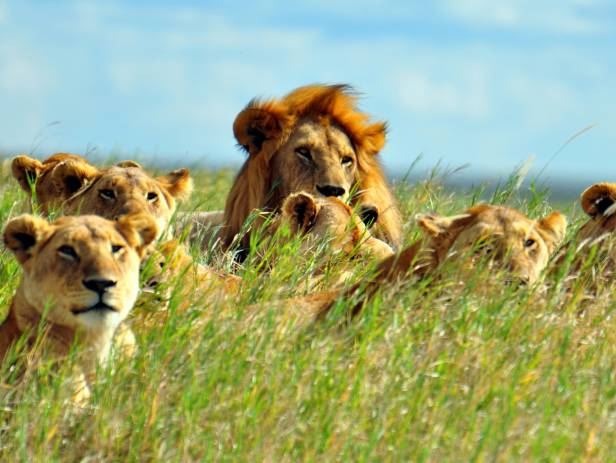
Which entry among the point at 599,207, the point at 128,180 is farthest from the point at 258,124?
the point at 599,207

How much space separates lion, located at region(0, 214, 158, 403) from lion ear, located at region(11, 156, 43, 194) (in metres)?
2.29

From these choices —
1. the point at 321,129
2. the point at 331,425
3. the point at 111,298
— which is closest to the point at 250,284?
the point at 111,298

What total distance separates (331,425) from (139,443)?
0.58 meters

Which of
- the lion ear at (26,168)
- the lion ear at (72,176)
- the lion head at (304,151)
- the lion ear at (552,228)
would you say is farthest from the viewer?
the lion head at (304,151)

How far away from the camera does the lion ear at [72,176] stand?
6395mm

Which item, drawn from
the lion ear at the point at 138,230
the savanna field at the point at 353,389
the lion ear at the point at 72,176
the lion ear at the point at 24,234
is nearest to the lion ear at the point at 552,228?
the savanna field at the point at 353,389

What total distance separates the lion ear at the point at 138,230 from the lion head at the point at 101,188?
3.39ft

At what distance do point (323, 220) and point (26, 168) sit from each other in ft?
5.21

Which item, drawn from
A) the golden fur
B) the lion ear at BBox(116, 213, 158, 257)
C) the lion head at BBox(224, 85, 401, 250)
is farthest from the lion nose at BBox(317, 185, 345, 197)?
the lion ear at BBox(116, 213, 158, 257)

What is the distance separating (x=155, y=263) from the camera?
207 inches

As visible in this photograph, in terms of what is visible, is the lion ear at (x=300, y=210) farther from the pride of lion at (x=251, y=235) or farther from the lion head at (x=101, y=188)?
the lion head at (x=101, y=188)

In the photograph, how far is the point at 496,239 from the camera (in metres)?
5.02

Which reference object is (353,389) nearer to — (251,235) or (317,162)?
(251,235)

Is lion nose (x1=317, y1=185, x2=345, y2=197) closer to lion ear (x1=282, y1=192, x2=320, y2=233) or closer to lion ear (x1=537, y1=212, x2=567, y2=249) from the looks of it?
lion ear (x1=282, y1=192, x2=320, y2=233)
